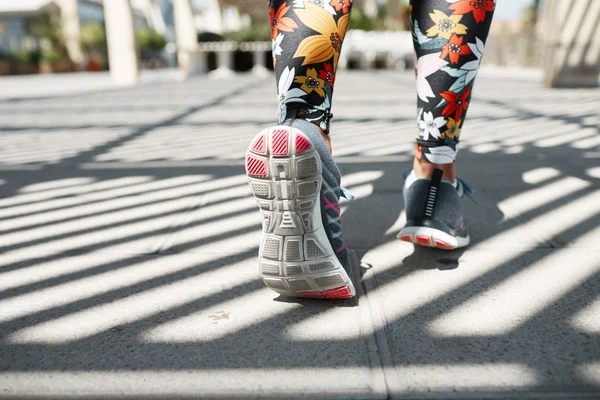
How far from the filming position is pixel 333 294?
884mm

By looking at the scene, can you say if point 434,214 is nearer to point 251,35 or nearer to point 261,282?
point 261,282

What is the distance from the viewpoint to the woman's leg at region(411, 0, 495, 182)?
1.02 m

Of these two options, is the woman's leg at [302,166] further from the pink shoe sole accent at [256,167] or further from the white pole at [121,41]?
the white pole at [121,41]

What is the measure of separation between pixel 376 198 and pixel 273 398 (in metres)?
1.09

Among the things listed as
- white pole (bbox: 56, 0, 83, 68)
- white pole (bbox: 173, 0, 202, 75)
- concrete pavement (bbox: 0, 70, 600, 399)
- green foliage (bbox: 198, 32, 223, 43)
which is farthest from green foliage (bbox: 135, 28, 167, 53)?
concrete pavement (bbox: 0, 70, 600, 399)

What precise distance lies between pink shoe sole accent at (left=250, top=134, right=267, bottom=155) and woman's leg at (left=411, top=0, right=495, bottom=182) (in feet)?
1.59

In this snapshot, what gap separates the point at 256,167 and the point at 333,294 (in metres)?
0.28

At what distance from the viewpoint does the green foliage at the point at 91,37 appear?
21.1 metres

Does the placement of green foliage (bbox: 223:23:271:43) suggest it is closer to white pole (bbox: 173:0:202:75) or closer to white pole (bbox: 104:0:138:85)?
white pole (bbox: 173:0:202:75)

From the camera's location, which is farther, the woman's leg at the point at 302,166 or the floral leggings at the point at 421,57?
the floral leggings at the point at 421,57

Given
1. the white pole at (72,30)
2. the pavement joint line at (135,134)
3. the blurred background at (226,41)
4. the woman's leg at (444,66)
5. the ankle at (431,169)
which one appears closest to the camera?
the woman's leg at (444,66)

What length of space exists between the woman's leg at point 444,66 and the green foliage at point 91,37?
23.1 m

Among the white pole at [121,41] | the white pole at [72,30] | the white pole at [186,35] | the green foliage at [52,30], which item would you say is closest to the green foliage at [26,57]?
the green foliage at [52,30]

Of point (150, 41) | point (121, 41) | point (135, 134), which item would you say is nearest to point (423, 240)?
point (135, 134)
